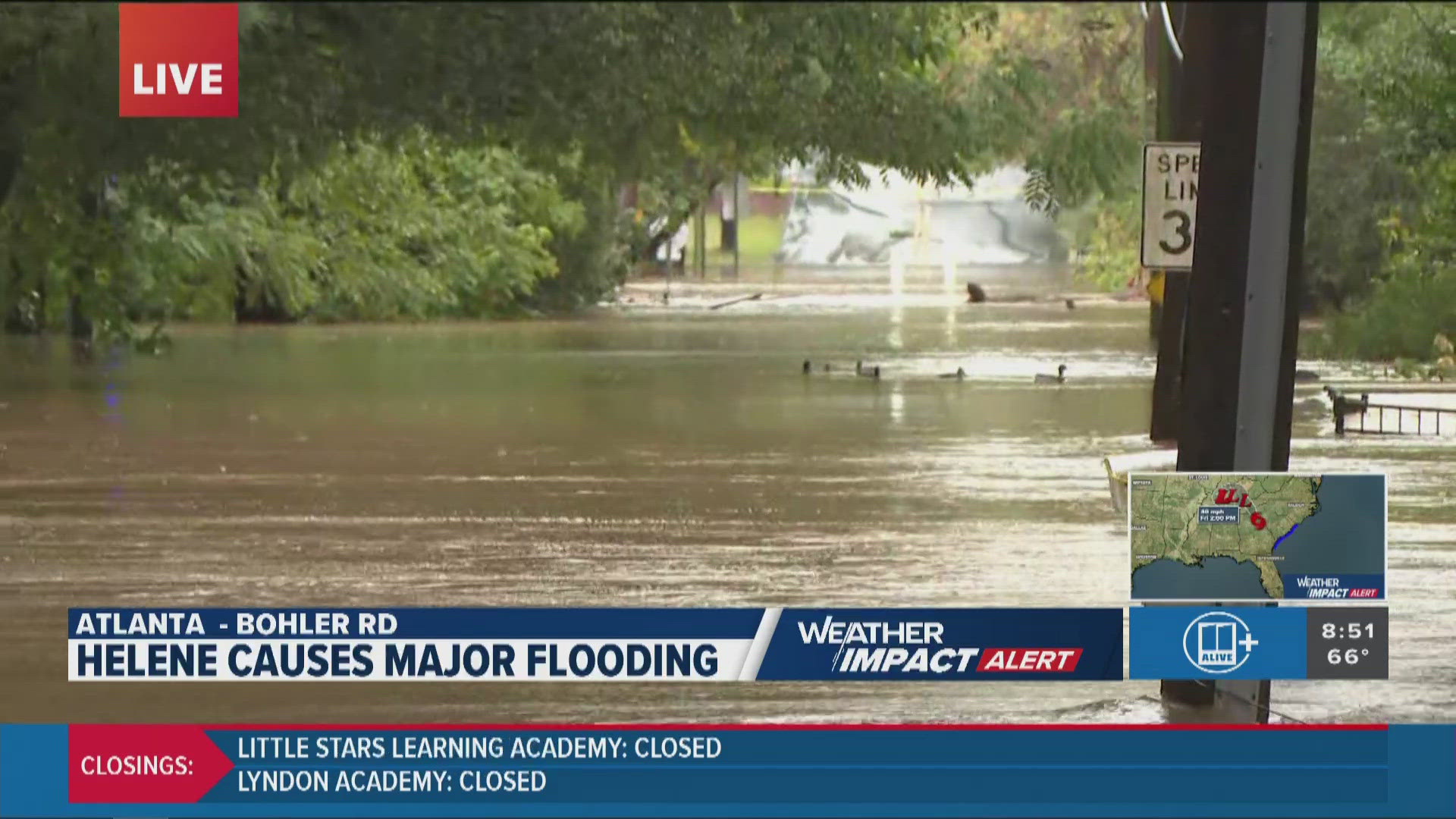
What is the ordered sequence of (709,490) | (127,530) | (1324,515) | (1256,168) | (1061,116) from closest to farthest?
1. (1324,515)
2. (1256,168)
3. (1061,116)
4. (127,530)
5. (709,490)

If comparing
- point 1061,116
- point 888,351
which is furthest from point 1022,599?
Answer: point 888,351

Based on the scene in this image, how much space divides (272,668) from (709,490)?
1108cm

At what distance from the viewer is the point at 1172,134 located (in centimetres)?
2148

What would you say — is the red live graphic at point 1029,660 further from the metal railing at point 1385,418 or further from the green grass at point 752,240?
the green grass at point 752,240

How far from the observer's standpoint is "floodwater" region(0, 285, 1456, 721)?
10.6 metres

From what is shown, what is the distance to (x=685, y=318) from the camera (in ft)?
172

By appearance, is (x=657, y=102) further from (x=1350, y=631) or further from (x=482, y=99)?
(x=1350, y=631)

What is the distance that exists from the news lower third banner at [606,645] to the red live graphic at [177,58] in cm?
139

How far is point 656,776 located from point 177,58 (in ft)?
7.64

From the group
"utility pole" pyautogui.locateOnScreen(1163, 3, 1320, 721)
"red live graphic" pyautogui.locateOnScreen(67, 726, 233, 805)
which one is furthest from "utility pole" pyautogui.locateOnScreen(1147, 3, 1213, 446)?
"red live graphic" pyautogui.locateOnScreen(67, 726, 233, 805)

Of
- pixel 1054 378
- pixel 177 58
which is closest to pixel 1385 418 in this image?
pixel 1054 378

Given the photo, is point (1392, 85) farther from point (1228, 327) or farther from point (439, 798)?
point (439, 798)

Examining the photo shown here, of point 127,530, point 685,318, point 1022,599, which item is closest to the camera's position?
point 1022,599

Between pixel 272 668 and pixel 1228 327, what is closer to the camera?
pixel 272 668
